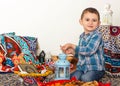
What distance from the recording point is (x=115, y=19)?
3.03 metres

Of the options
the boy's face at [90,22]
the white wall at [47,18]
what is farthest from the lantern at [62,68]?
the white wall at [47,18]

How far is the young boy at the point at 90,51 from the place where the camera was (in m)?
2.21

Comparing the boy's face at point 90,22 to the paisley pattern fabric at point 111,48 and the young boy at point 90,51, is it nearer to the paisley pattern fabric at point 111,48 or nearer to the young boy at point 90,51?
the young boy at point 90,51

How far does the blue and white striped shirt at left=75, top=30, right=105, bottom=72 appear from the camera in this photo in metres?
2.21

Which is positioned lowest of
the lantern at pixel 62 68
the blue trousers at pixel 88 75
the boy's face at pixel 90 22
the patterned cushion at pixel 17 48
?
the blue trousers at pixel 88 75

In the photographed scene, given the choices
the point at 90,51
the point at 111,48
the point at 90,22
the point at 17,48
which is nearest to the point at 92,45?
the point at 90,51

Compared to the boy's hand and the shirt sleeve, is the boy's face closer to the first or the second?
the shirt sleeve

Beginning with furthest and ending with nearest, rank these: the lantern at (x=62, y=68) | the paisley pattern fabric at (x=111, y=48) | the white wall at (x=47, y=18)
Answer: the white wall at (x=47, y=18)
the paisley pattern fabric at (x=111, y=48)
the lantern at (x=62, y=68)

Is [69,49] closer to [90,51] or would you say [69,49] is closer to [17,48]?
[90,51]

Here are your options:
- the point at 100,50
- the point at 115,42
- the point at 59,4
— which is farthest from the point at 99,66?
the point at 59,4

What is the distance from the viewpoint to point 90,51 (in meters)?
2.21

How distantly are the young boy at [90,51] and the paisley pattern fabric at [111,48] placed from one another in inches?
15.4

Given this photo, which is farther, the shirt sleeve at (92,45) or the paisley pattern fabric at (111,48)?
the paisley pattern fabric at (111,48)

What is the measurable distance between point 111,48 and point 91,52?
1.63 feet
